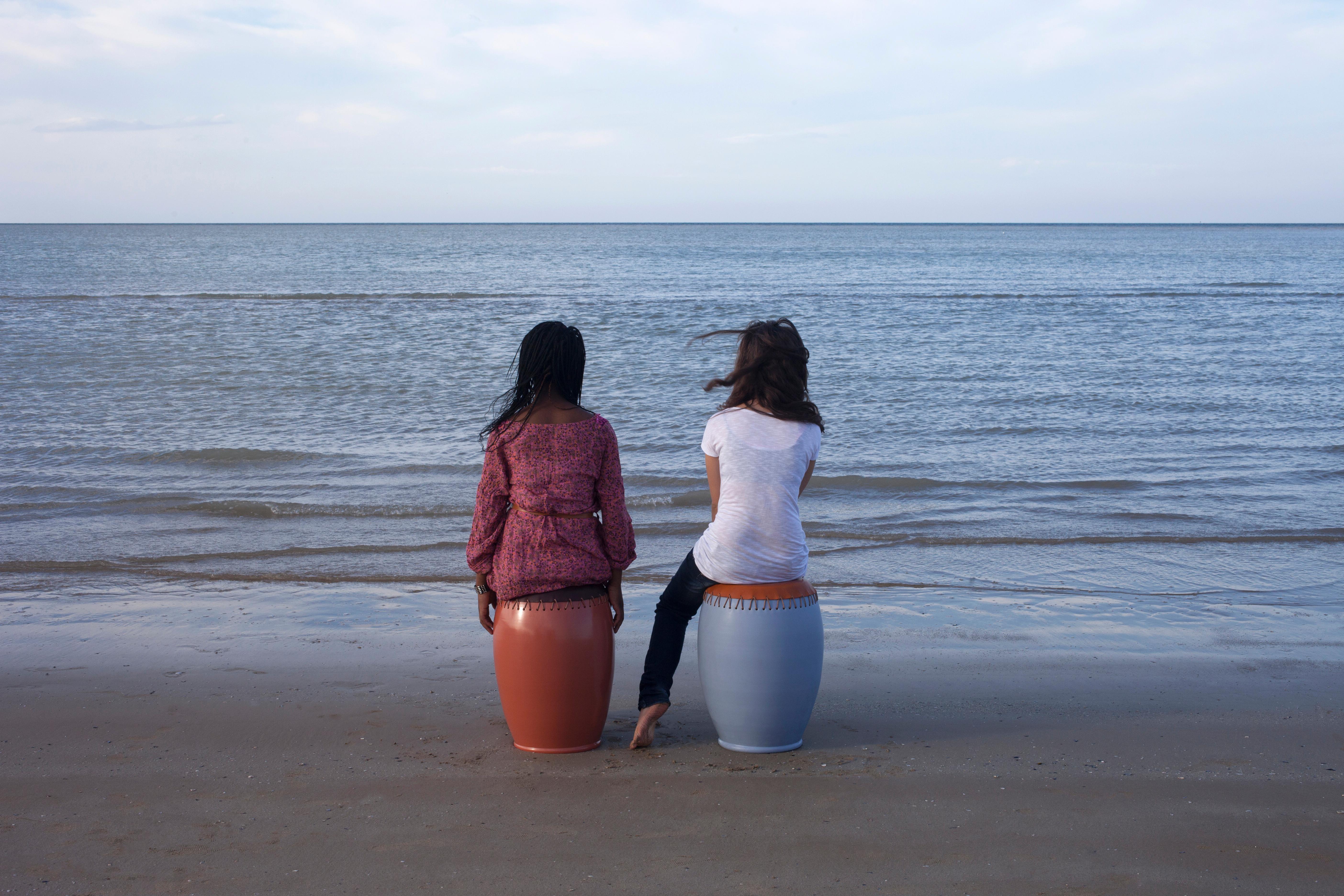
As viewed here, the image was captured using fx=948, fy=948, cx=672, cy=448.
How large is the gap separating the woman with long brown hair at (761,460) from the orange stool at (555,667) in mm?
486

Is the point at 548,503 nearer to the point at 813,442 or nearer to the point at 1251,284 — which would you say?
the point at 813,442

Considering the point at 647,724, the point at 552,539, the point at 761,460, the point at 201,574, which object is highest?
the point at 761,460

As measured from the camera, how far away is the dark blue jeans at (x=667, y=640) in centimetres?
366

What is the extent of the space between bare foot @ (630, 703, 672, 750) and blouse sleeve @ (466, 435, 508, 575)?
2.68ft

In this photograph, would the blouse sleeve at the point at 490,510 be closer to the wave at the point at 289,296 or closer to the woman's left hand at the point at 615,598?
the woman's left hand at the point at 615,598

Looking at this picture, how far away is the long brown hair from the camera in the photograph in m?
3.44

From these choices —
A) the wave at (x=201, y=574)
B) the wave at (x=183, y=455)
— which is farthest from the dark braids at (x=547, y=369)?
the wave at (x=183, y=455)

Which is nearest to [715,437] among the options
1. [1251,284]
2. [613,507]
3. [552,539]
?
[613,507]

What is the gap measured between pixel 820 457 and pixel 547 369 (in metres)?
8.14

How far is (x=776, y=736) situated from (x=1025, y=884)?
1087mm

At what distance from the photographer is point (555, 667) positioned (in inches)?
137

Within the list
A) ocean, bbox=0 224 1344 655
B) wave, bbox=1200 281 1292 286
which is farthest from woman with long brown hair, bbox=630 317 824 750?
wave, bbox=1200 281 1292 286

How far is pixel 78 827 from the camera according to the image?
→ 3080 millimetres

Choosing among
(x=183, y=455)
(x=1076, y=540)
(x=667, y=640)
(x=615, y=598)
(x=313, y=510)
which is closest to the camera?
(x=615, y=598)
